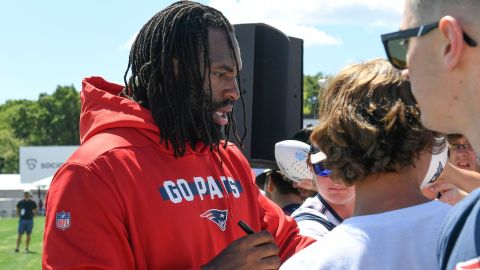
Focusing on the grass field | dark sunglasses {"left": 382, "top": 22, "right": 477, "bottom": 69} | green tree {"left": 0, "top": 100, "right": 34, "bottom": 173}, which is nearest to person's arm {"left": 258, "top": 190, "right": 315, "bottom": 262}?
dark sunglasses {"left": 382, "top": 22, "right": 477, "bottom": 69}

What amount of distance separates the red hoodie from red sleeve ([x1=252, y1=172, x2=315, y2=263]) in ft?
0.29

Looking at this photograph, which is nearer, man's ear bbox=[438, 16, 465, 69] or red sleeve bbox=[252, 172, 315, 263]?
man's ear bbox=[438, 16, 465, 69]

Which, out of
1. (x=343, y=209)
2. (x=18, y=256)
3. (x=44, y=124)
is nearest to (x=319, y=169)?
(x=343, y=209)

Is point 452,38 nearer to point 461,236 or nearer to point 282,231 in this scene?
point 461,236

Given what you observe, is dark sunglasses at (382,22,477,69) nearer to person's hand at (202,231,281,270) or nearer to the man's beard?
person's hand at (202,231,281,270)

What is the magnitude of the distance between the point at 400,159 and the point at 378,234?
9.9 inches

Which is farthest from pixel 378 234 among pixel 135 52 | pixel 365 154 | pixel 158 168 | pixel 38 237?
pixel 38 237

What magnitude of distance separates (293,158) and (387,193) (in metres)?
1.77

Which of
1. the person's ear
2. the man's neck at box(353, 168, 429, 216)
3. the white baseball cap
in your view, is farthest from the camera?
the person's ear

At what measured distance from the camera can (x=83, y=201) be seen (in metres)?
2.23

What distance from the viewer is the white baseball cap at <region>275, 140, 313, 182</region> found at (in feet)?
12.1

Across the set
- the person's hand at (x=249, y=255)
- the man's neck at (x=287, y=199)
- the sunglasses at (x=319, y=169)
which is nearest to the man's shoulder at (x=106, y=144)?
the person's hand at (x=249, y=255)

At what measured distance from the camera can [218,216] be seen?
252 cm

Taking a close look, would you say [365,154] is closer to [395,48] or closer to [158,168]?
[395,48]
